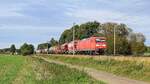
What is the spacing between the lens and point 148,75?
3319 cm

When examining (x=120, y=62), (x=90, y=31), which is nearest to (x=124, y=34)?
(x=90, y=31)

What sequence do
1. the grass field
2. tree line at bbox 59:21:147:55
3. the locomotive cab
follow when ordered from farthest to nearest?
1. tree line at bbox 59:21:147:55
2. the locomotive cab
3. the grass field

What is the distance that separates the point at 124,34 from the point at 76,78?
12619cm

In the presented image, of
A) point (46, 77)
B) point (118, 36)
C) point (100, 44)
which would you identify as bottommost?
point (46, 77)

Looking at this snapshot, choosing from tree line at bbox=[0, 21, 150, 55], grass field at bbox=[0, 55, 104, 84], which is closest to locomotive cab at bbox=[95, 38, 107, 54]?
tree line at bbox=[0, 21, 150, 55]

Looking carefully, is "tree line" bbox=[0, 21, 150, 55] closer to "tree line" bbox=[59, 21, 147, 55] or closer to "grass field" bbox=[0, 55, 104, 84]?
"tree line" bbox=[59, 21, 147, 55]

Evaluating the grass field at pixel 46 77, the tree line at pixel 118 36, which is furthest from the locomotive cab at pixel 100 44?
the grass field at pixel 46 77

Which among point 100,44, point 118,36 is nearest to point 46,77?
point 100,44

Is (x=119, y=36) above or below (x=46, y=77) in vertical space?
above

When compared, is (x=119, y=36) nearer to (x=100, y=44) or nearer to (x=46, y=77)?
(x=100, y=44)

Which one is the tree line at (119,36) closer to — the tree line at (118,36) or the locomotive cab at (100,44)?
the tree line at (118,36)

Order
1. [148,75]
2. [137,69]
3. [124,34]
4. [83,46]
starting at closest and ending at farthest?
[148,75] → [137,69] → [83,46] → [124,34]

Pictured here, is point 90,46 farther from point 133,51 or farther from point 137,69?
point 137,69

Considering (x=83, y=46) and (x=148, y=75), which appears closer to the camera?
(x=148, y=75)
